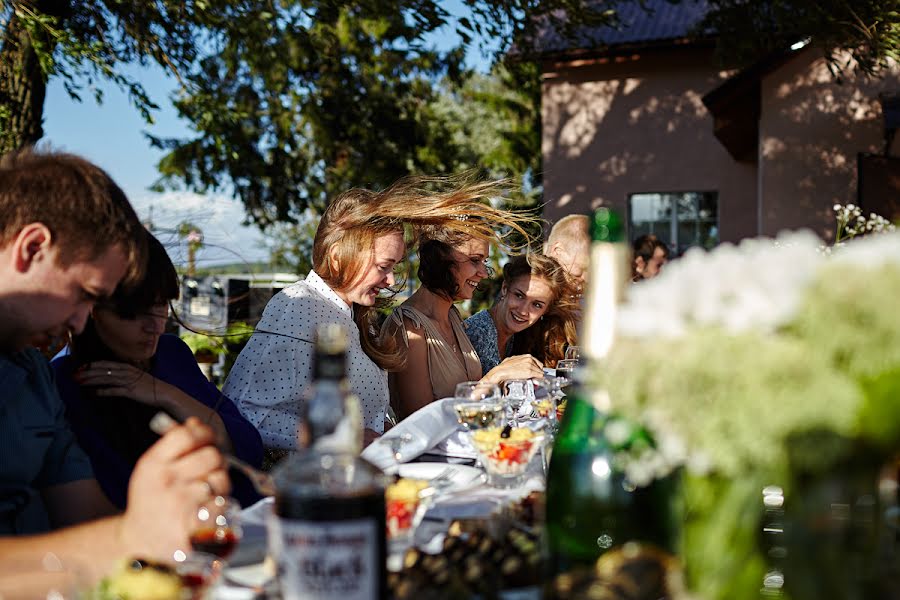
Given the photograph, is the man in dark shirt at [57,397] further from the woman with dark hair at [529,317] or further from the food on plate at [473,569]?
the woman with dark hair at [529,317]

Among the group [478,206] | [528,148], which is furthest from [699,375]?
[528,148]

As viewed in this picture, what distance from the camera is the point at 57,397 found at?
2.02 meters

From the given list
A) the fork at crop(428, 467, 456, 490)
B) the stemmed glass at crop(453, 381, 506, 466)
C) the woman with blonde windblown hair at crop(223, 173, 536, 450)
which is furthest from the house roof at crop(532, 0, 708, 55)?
the fork at crop(428, 467, 456, 490)

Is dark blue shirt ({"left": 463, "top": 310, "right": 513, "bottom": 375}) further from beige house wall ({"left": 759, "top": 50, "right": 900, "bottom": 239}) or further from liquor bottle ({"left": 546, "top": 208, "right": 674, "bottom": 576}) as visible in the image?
beige house wall ({"left": 759, "top": 50, "right": 900, "bottom": 239})

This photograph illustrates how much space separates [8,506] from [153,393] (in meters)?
0.60

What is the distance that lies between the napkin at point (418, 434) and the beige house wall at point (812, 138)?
28.2 feet

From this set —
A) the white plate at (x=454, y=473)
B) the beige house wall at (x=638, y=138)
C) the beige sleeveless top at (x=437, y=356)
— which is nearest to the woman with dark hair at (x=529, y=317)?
the beige sleeveless top at (x=437, y=356)

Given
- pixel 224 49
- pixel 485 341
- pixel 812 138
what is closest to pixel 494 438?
pixel 485 341

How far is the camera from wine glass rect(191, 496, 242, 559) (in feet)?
4.01

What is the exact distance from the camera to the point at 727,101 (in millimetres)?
10625

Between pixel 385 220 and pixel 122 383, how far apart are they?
57.9 inches

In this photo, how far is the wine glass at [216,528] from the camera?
1.22 m

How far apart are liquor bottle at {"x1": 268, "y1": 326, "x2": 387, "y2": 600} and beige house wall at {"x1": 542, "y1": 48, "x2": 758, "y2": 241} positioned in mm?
13012

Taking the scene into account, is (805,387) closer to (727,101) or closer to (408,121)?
(727,101)
